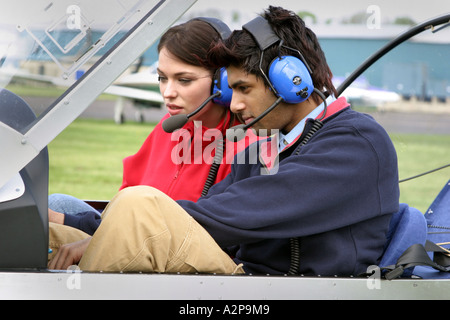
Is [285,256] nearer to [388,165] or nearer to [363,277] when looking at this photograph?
[363,277]

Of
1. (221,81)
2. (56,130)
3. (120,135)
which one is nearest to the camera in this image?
(56,130)

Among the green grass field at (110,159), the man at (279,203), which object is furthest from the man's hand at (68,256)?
the green grass field at (110,159)

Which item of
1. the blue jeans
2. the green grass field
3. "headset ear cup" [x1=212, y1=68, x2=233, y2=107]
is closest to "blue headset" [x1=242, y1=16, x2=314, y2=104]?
"headset ear cup" [x1=212, y1=68, x2=233, y2=107]

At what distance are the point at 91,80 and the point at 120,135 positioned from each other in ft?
37.2

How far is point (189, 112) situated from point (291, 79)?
688mm

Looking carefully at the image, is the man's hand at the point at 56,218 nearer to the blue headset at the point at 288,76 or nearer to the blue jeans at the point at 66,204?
the blue jeans at the point at 66,204

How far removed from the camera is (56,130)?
1.57m

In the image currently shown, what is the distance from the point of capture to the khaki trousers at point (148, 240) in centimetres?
172

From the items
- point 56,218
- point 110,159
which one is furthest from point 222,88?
point 110,159

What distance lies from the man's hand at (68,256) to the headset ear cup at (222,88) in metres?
0.81

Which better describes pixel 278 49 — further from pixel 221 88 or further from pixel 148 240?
pixel 148 240

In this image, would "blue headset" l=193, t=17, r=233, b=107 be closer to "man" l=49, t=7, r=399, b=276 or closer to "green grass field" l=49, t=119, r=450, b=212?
"man" l=49, t=7, r=399, b=276
